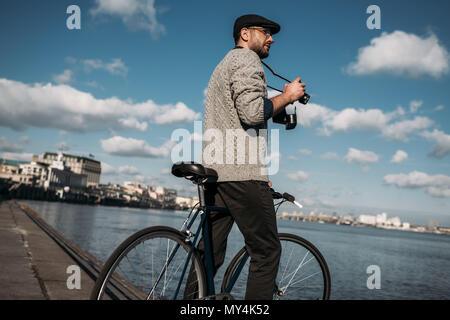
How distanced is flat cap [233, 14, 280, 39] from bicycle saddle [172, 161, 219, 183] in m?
1.04

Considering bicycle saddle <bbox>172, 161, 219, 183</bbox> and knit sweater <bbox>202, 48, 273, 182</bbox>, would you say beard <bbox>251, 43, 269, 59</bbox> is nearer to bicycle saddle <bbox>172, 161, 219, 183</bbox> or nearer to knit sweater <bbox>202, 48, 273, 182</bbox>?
knit sweater <bbox>202, 48, 273, 182</bbox>

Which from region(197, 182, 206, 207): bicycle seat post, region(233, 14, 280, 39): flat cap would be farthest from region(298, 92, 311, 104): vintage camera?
region(197, 182, 206, 207): bicycle seat post

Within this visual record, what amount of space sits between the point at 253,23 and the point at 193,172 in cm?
115

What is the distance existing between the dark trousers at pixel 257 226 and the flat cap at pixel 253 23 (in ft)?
3.62

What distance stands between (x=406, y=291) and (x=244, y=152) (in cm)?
1844

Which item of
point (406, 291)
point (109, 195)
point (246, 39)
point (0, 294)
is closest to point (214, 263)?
point (246, 39)

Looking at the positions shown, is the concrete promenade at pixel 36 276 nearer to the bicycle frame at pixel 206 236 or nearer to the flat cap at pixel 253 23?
the bicycle frame at pixel 206 236

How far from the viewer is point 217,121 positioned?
8.38 feet

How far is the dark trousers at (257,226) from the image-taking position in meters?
2.38

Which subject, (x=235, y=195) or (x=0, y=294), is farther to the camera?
(x=0, y=294)

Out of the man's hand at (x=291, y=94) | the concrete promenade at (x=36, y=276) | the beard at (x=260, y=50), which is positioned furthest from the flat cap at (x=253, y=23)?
the concrete promenade at (x=36, y=276)
